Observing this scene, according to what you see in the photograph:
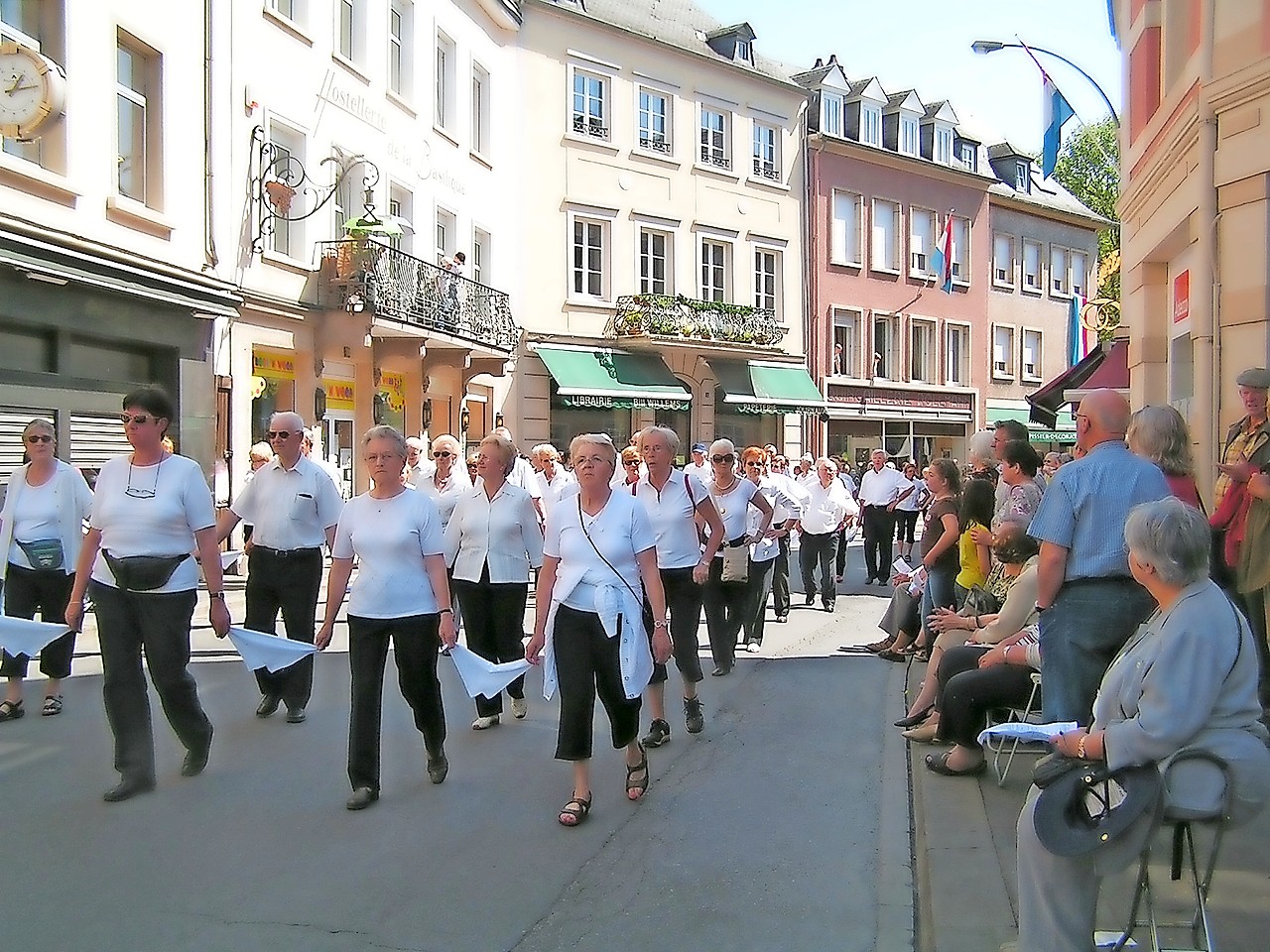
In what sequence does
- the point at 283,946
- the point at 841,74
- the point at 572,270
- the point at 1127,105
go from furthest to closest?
the point at 841,74
the point at 572,270
the point at 1127,105
the point at 283,946

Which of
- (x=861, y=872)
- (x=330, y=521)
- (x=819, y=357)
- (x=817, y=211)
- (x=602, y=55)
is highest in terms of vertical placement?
(x=602, y=55)

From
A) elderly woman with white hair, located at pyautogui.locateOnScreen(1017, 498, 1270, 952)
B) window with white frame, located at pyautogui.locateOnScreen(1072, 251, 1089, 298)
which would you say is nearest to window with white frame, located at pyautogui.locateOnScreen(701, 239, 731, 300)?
window with white frame, located at pyautogui.locateOnScreen(1072, 251, 1089, 298)

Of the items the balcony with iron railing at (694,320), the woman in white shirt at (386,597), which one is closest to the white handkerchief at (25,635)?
the woman in white shirt at (386,597)

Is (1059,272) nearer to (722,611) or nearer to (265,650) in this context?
(722,611)

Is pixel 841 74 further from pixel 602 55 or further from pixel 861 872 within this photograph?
pixel 861 872

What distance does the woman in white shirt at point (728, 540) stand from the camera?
930 centimetres

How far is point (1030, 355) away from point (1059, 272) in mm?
3370

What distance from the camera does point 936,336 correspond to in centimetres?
3797

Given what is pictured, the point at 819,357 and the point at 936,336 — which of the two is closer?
the point at 819,357

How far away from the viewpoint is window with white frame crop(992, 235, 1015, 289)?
4028cm

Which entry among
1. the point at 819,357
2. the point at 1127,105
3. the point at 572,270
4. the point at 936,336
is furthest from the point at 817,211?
the point at 1127,105

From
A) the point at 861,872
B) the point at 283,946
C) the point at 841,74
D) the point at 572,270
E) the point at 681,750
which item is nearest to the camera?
the point at 283,946

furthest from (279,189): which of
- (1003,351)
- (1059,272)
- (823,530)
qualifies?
(1059,272)

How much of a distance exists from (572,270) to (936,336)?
13928mm
